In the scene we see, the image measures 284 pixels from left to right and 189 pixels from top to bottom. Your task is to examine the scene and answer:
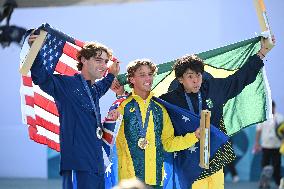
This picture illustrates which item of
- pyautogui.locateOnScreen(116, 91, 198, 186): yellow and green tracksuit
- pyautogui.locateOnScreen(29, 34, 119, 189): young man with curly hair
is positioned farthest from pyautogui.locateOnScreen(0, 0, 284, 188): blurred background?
pyautogui.locateOnScreen(29, 34, 119, 189): young man with curly hair

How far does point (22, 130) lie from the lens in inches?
599

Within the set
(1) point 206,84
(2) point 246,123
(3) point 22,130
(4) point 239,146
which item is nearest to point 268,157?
(4) point 239,146

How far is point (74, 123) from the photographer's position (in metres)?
6.54

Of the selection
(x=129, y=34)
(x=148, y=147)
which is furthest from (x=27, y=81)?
(x=129, y=34)

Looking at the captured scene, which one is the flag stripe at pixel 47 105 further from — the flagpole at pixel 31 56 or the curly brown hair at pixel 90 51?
the flagpole at pixel 31 56

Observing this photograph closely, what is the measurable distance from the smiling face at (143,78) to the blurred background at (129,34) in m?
6.93

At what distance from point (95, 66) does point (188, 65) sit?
0.91 m

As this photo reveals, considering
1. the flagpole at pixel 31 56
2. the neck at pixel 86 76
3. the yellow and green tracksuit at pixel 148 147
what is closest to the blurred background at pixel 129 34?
the yellow and green tracksuit at pixel 148 147

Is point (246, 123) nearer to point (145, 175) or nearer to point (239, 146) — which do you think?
point (145, 175)

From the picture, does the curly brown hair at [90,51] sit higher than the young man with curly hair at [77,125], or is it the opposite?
the curly brown hair at [90,51]

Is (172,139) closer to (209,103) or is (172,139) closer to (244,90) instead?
(209,103)

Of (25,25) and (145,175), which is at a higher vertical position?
(25,25)

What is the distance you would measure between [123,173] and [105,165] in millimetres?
243

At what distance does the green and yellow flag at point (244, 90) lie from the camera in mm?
7812
